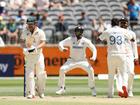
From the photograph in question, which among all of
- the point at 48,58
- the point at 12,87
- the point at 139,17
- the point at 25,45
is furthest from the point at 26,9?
the point at 25,45

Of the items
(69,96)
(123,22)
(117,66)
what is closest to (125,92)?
(117,66)

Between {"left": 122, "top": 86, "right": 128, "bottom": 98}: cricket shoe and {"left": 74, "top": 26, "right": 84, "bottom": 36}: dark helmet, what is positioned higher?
{"left": 74, "top": 26, "right": 84, "bottom": 36}: dark helmet

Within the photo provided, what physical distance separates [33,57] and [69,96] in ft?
5.36

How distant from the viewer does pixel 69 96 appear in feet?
53.7

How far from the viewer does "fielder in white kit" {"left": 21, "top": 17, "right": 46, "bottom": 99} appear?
15.4m

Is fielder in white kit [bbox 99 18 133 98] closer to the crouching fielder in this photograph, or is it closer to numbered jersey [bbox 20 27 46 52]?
the crouching fielder

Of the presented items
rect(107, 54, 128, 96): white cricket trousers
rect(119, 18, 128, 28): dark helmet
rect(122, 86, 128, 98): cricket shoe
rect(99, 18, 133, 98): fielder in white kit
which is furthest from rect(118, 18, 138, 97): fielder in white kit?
rect(122, 86, 128, 98): cricket shoe

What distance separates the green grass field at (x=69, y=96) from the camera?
45.6 ft

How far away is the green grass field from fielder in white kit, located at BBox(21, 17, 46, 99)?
0.34 m

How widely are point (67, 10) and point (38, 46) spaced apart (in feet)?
43.0

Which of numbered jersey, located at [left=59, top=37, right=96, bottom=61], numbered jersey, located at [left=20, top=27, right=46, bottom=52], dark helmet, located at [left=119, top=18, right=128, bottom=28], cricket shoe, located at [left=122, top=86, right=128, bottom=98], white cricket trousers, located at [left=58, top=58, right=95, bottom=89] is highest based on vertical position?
dark helmet, located at [left=119, top=18, right=128, bottom=28]

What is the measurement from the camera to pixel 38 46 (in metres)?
15.6

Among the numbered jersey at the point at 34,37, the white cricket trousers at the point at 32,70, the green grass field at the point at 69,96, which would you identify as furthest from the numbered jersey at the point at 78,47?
the white cricket trousers at the point at 32,70

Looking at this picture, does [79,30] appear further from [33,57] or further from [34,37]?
[33,57]
